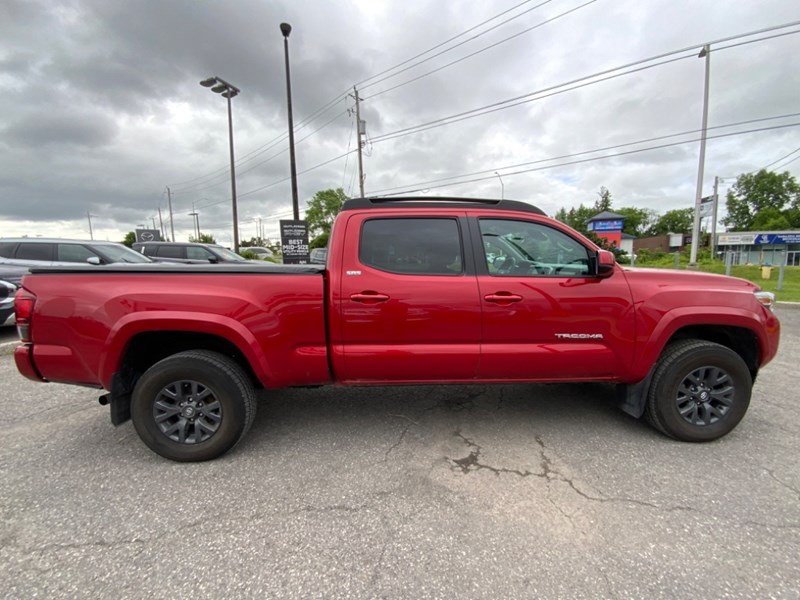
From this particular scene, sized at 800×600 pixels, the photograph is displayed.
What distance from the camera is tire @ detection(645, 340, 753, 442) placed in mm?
2834

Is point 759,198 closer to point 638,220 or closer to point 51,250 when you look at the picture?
point 638,220

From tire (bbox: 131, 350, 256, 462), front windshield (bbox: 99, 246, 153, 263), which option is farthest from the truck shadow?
front windshield (bbox: 99, 246, 153, 263)

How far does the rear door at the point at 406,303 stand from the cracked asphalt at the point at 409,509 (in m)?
0.67

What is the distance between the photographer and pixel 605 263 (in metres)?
2.72

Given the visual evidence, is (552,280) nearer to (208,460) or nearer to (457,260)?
(457,260)

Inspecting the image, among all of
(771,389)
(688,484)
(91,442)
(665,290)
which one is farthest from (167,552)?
(771,389)

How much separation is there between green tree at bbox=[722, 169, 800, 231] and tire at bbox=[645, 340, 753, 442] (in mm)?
80759

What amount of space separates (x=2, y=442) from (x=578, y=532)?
428 centimetres

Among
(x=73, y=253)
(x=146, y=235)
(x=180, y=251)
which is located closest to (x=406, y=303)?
(x=73, y=253)

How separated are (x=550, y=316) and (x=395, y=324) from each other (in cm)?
115

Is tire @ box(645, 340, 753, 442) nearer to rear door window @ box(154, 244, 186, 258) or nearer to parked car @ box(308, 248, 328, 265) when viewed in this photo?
parked car @ box(308, 248, 328, 265)

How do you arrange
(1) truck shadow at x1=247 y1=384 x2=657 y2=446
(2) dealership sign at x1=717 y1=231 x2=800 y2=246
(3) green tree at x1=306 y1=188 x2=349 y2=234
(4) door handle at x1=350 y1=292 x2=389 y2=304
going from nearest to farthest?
(4) door handle at x1=350 y1=292 x2=389 y2=304
(1) truck shadow at x1=247 y1=384 x2=657 y2=446
(2) dealership sign at x1=717 y1=231 x2=800 y2=246
(3) green tree at x1=306 y1=188 x2=349 y2=234

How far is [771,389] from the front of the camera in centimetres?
394

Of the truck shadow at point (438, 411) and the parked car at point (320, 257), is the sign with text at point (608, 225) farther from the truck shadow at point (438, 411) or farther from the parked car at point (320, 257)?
the parked car at point (320, 257)
